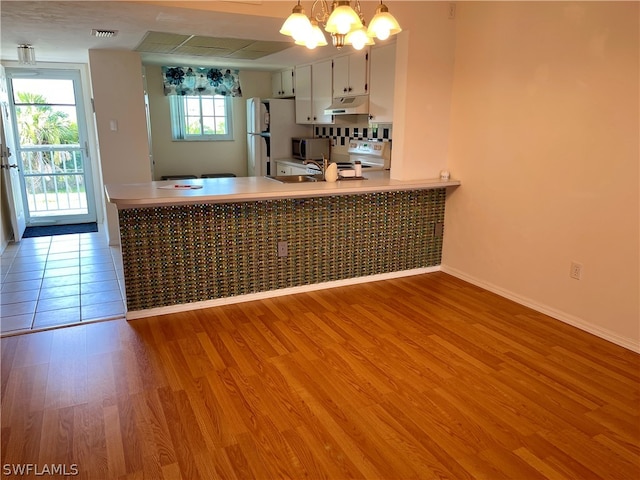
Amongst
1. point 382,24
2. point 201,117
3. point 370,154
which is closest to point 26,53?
point 201,117

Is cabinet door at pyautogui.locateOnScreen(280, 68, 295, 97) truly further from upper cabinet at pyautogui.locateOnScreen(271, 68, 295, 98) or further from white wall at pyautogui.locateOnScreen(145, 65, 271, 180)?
white wall at pyautogui.locateOnScreen(145, 65, 271, 180)

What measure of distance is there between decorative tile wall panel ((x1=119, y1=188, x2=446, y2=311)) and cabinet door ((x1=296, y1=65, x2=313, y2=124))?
2267 mm

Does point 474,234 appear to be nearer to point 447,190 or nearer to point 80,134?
point 447,190

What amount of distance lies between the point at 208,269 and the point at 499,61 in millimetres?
2621

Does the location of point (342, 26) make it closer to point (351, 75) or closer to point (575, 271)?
point (575, 271)

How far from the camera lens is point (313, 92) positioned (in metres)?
5.43

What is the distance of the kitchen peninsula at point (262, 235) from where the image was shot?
3.09 meters

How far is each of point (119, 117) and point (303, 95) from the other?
217cm

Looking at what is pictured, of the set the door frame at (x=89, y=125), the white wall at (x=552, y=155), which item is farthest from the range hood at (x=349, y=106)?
the door frame at (x=89, y=125)

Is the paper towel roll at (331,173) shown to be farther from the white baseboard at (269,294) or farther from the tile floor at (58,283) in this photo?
the tile floor at (58,283)

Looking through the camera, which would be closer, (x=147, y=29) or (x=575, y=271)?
(x=575, y=271)

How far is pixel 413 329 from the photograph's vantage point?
3029 millimetres

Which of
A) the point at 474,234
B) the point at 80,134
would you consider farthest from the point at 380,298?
the point at 80,134

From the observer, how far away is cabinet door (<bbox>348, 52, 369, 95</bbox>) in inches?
172
